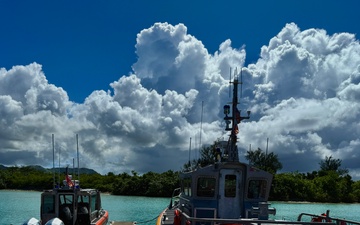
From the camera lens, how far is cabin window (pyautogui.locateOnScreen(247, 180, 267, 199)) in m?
17.5

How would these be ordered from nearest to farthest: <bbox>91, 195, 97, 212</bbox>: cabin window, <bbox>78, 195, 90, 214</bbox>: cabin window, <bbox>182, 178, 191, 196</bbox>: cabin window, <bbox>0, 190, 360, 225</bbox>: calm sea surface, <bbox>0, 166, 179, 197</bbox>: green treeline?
1. <bbox>182, 178, 191, 196</bbox>: cabin window
2. <bbox>78, 195, 90, 214</bbox>: cabin window
3. <bbox>91, 195, 97, 212</bbox>: cabin window
4. <bbox>0, 190, 360, 225</bbox>: calm sea surface
5. <bbox>0, 166, 179, 197</bbox>: green treeline

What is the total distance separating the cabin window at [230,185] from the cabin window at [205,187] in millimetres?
486

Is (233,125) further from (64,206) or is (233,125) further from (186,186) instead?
(64,206)

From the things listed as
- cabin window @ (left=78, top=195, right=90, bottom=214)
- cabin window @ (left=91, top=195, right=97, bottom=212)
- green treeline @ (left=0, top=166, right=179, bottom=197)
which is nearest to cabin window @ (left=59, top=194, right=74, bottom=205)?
cabin window @ (left=78, top=195, right=90, bottom=214)

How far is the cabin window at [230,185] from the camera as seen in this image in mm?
17469

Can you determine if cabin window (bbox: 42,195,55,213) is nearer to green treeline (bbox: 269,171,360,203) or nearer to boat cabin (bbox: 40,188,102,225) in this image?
boat cabin (bbox: 40,188,102,225)

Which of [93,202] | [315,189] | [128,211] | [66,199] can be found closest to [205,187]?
[66,199]

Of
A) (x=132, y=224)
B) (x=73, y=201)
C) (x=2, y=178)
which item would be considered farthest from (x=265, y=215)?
(x=2, y=178)

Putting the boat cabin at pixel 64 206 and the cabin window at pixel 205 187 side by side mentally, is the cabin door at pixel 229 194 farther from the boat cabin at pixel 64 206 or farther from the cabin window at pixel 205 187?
the boat cabin at pixel 64 206

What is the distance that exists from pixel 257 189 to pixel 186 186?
9.29ft

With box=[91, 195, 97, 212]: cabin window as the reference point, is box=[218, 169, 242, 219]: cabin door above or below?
above

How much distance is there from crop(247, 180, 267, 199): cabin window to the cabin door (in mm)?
466

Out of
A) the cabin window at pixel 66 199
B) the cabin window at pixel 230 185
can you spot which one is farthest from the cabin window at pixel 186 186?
the cabin window at pixel 66 199

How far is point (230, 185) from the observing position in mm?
17469
